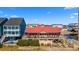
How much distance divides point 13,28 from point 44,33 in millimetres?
358

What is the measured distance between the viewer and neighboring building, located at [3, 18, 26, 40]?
2.31 meters

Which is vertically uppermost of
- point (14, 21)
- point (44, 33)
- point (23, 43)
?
point (14, 21)

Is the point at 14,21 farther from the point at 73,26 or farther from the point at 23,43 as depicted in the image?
the point at 73,26

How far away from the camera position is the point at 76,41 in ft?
7.64

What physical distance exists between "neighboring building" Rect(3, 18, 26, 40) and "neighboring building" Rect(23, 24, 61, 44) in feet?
0.30

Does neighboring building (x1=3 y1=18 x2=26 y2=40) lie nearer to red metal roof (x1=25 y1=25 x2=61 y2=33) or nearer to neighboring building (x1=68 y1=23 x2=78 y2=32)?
red metal roof (x1=25 y1=25 x2=61 y2=33)

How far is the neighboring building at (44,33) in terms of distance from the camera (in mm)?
2332

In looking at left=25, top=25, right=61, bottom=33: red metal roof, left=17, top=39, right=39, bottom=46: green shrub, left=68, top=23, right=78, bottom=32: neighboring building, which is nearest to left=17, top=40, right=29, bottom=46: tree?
left=17, top=39, right=39, bottom=46: green shrub

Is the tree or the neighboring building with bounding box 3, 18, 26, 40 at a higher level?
the neighboring building with bounding box 3, 18, 26, 40

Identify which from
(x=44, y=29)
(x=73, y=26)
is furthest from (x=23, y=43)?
(x=73, y=26)

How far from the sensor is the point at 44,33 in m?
2.33

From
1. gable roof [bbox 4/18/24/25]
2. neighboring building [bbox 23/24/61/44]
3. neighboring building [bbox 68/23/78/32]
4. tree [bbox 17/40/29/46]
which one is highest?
gable roof [bbox 4/18/24/25]
